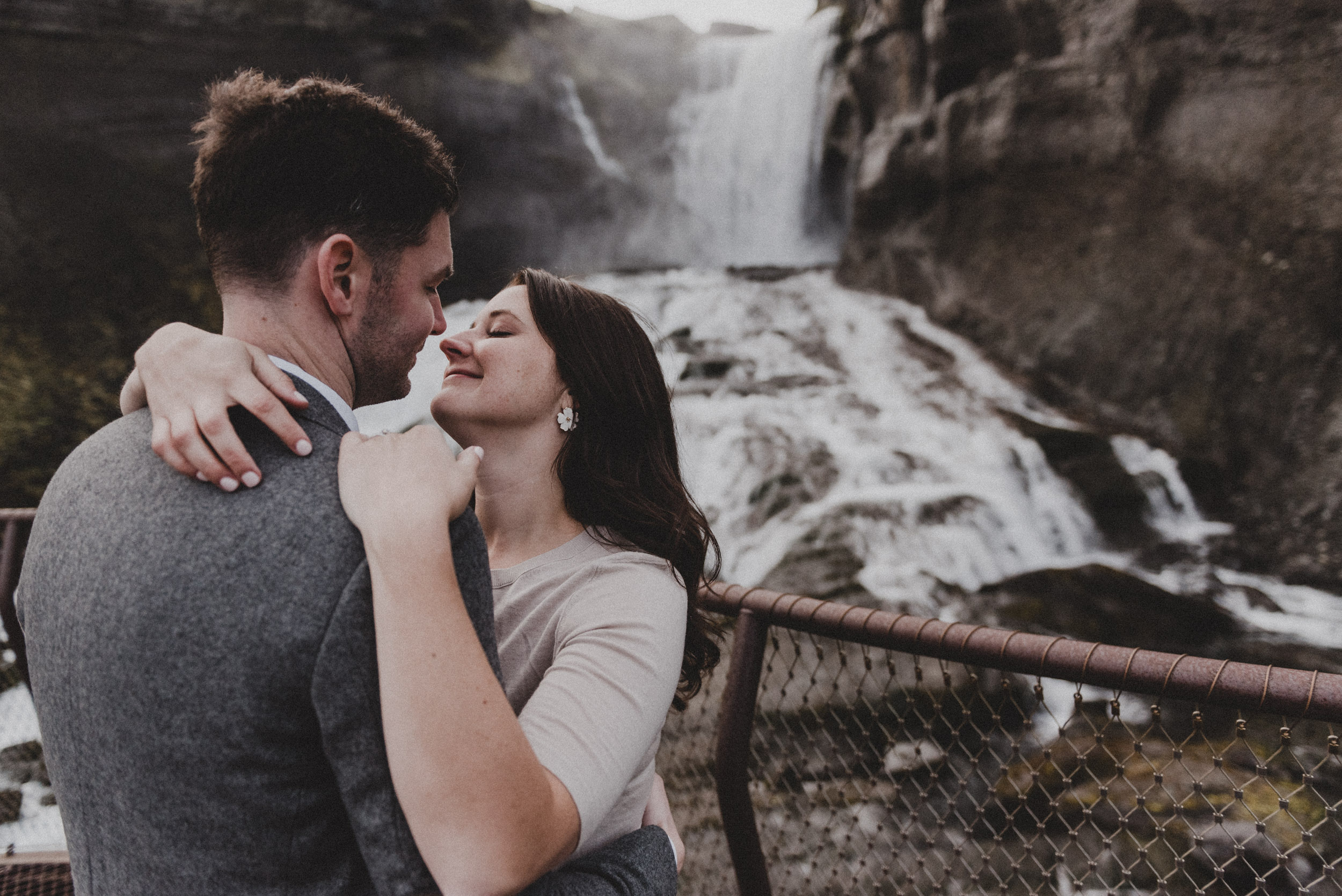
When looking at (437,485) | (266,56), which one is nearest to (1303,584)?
(437,485)

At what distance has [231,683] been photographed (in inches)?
34.1

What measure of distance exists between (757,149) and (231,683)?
18668 millimetres

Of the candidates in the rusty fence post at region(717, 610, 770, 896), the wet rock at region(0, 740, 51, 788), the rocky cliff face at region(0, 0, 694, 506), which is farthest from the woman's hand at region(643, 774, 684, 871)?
the rocky cliff face at region(0, 0, 694, 506)

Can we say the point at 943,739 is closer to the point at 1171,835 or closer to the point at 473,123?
the point at 1171,835

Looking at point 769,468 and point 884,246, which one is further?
point 884,246

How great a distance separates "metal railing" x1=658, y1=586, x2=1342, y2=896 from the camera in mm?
1939

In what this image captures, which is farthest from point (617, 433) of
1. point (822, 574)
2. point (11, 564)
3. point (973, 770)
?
point (822, 574)

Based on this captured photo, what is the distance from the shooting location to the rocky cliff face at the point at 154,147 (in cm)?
1108

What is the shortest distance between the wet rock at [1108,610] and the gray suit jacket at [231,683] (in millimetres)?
5501

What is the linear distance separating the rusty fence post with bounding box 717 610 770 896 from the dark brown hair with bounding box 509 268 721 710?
223 millimetres

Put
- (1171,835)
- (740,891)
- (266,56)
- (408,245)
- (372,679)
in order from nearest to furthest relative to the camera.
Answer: (372,679)
(408,245)
(740,891)
(1171,835)
(266,56)

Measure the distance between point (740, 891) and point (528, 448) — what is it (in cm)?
130

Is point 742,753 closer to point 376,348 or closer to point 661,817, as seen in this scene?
point 661,817

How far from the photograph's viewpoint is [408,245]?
1.27 metres
